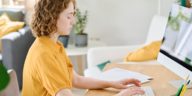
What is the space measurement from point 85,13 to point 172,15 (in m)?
2.29

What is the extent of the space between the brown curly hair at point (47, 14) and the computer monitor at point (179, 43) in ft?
1.64

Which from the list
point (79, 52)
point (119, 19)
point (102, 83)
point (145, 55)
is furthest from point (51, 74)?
point (119, 19)

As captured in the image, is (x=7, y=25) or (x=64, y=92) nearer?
(x=64, y=92)

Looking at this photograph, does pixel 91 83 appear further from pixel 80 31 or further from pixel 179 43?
pixel 80 31

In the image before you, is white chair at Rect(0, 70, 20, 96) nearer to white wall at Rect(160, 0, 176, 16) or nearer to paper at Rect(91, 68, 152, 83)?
paper at Rect(91, 68, 152, 83)

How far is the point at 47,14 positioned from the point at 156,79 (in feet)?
2.21

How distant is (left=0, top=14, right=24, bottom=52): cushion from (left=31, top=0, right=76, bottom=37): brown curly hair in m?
2.33

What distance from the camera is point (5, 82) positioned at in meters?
0.91

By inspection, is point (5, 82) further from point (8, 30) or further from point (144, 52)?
point (8, 30)

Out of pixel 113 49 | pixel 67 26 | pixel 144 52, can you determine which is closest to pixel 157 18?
pixel 113 49

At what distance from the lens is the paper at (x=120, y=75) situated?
5.53 ft

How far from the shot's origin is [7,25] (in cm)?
373

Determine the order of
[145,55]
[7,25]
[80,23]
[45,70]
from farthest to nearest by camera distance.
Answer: [7,25] → [80,23] → [145,55] → [45,70]

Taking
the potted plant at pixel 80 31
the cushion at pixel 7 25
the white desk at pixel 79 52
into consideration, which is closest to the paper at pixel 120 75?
the white desk at pixel 79 52
